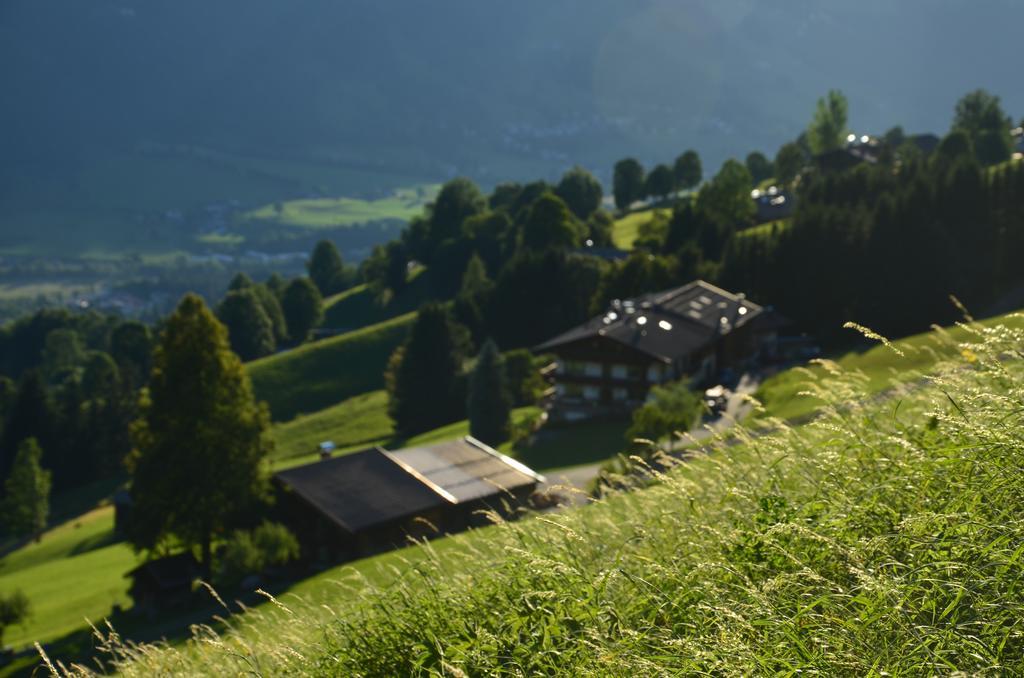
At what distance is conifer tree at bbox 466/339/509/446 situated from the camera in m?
65.8

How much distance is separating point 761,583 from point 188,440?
34.3 meters

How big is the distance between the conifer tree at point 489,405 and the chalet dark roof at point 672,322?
492 cm

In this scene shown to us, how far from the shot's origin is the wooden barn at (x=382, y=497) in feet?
125

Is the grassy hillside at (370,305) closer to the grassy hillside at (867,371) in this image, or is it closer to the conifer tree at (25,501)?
the conifer tree at (25,501)

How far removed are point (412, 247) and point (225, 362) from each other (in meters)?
95.2

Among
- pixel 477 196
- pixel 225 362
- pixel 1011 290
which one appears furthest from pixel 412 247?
pixel 225 362

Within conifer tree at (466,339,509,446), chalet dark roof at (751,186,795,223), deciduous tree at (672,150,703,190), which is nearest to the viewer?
conifer tree at (466,339,509,446)

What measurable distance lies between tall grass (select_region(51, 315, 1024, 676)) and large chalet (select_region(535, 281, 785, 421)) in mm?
53487

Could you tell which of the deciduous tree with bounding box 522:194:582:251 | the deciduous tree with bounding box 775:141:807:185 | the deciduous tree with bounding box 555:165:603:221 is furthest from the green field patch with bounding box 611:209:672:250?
the deciduous tree with bounding box 775:141:807:185

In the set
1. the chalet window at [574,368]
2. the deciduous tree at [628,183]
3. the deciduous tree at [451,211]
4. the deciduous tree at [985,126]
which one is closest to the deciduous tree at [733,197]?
the deciduous tree at [985,126]

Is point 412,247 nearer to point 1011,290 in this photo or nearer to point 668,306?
point 668,306

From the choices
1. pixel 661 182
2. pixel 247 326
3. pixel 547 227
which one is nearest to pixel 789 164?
pixel 661 182

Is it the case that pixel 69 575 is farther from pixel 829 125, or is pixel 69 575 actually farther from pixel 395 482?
pixel 829 125

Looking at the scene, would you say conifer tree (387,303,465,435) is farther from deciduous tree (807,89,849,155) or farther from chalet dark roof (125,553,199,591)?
deciduous tree (807,89,849,155)
